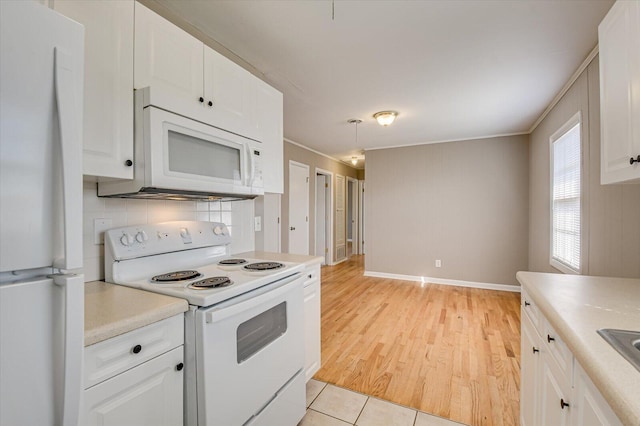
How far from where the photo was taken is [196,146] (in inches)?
57.6

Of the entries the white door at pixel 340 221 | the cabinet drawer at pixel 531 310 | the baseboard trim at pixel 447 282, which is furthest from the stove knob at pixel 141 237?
the white door at pixel 340 221

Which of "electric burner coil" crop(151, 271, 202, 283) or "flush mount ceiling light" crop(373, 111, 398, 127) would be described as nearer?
"electric burner coil" crop(151, 271, 202, 283)

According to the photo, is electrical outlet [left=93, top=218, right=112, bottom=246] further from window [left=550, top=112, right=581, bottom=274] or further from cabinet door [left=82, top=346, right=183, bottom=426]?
window [left=550, top=112, right=581, bottom=274]

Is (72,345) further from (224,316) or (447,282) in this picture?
(447,282)

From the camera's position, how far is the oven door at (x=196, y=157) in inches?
49.3

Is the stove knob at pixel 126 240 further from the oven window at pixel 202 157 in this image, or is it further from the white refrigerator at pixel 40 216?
the white refrigerator at pixel 40 216

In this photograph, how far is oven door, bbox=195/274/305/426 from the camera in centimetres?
108

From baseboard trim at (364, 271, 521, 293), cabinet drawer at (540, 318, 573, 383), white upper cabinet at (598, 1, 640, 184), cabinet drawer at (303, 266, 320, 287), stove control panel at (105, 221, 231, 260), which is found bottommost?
baseboard trim at (364, 271, 521, 293)

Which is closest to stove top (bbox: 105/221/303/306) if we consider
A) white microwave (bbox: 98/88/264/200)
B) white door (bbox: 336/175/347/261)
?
white microwave (bbox: 98/88/264/200)

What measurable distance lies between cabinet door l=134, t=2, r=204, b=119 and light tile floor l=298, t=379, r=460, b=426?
74.6 inches

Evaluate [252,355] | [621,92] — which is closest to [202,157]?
[252,355]

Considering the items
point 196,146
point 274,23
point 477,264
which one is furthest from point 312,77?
point 477,264

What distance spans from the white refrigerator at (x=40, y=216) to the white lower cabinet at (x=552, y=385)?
1228mm

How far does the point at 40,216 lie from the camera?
556 millimetres
